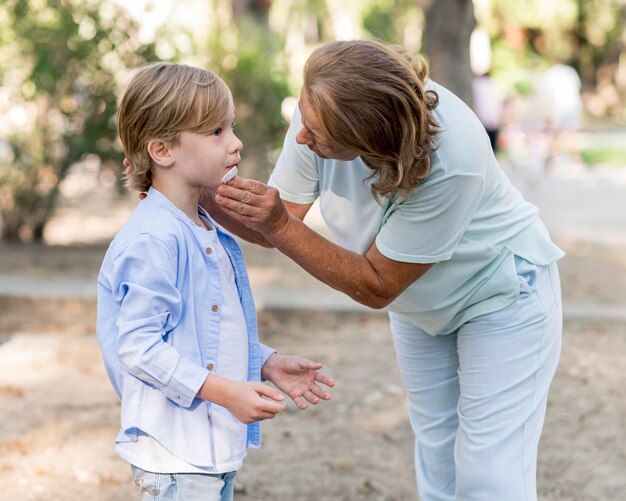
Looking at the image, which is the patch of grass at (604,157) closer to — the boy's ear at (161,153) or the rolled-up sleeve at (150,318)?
the boy's ear at (161,153)

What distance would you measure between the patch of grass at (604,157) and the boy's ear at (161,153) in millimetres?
17034

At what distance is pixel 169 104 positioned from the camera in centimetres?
243

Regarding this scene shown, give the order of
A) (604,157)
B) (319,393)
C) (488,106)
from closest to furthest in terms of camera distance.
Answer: (319,393) < (488,106) < (604,157)

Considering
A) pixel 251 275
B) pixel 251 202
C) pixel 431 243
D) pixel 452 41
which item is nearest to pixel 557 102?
pixel 452 41

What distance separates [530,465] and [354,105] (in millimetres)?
1235

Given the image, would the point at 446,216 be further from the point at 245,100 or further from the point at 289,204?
the point at 245,100

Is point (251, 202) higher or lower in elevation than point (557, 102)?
higher

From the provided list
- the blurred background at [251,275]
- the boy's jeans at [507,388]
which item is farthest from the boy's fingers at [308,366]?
the blurred background at [251,275]

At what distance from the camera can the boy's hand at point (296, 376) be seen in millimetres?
2648

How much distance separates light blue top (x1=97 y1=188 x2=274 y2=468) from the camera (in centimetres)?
236

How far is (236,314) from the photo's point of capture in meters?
2.61

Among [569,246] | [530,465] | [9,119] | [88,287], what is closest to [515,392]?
[530,465]

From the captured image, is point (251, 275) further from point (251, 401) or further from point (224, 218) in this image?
point (251, 401)

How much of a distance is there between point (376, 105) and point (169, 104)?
51 cm
